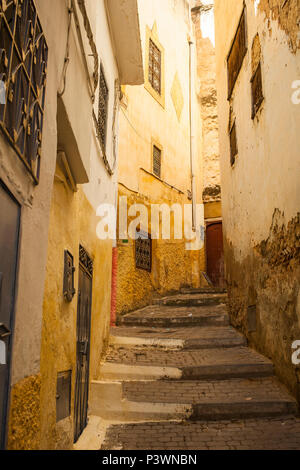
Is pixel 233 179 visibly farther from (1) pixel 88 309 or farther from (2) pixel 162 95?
(2) pixel 162 95

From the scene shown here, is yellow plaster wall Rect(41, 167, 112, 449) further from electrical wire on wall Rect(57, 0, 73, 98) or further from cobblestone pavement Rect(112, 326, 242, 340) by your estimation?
cobblestone pavement Rect(112, 326, 242, 340)

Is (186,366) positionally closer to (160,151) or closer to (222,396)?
(222,396)

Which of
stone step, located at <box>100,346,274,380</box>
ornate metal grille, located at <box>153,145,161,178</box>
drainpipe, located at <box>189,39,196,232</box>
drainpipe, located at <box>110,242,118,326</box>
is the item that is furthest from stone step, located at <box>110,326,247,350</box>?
drainpipe, located at <box>189,39,196,232</box>

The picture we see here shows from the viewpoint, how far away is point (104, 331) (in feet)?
23.0

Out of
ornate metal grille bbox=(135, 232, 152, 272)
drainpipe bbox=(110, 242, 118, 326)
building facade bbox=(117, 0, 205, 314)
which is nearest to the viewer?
drainpipe bbox=(110, 242, 118, 326)

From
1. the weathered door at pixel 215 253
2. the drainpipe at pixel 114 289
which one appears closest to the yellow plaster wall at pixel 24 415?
the drainpipe at pixel 114 289

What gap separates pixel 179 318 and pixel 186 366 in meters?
2.82

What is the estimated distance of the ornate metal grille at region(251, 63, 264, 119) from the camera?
7.06 metres

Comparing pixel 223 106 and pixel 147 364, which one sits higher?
pixel 223 106

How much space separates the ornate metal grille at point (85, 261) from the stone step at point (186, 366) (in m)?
1.66

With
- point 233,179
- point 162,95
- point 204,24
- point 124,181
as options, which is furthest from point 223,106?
point 204,24

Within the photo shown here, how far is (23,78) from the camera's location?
2275 millimetres

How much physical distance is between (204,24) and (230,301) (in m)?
13.7

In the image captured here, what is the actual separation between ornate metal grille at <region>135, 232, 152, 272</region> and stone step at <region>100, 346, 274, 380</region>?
474 centimetres
